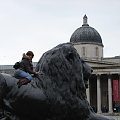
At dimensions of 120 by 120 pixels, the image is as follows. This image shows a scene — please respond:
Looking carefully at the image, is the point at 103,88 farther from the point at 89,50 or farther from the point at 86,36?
the point at 86,36

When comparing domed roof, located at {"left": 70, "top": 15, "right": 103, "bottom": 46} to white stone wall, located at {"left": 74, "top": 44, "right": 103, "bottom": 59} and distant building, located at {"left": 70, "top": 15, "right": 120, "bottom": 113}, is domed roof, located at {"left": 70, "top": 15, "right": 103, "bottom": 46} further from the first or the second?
white stone wall, located at {"left": 74, "top": 44, "right": 103, "bottom": 59}

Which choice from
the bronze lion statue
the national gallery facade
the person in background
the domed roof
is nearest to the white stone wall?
the national gallery facade

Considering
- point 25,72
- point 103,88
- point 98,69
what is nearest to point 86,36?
point 98,69

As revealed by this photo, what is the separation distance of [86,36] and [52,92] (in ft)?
292

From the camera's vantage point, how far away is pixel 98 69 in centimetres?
8956

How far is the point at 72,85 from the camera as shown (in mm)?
8234

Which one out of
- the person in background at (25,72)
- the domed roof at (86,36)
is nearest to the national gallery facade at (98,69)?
the domed roof at (86,36)

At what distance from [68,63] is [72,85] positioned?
405mm

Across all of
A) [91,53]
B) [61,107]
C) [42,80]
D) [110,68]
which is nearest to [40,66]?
[42,80]

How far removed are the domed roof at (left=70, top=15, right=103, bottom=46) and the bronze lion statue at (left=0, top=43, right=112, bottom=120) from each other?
287ft

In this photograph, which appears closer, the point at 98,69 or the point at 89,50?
the point at 98,69

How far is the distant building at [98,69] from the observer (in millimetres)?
88625

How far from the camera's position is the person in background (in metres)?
7.93

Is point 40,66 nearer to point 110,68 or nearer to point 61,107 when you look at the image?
point 61,107
